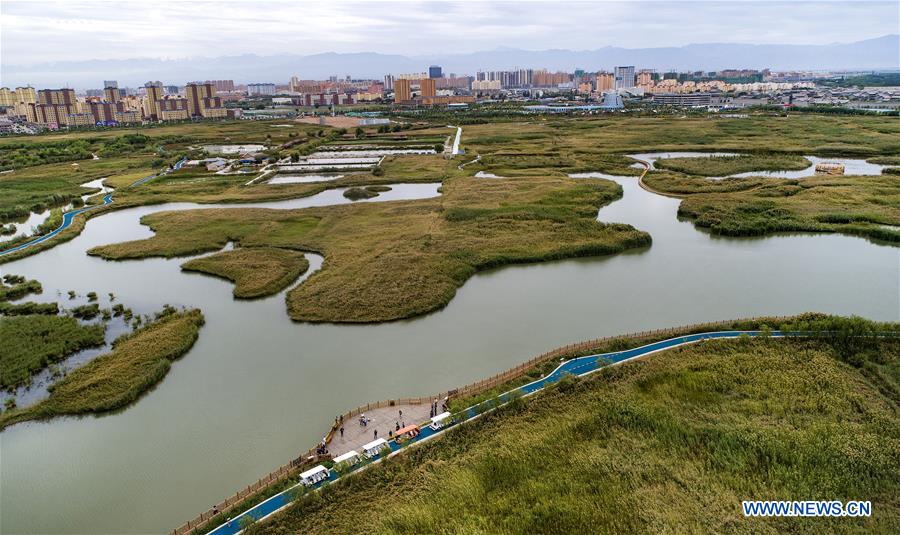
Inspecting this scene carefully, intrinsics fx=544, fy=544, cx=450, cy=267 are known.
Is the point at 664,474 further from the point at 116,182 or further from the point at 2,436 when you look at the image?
the point at 116,182

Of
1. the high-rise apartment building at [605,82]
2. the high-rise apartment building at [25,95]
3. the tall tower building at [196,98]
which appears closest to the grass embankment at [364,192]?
the tall tower building at [196,98]

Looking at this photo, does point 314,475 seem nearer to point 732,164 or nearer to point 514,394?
point 514,394

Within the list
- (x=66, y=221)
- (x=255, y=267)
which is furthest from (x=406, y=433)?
(x=66, y=221)

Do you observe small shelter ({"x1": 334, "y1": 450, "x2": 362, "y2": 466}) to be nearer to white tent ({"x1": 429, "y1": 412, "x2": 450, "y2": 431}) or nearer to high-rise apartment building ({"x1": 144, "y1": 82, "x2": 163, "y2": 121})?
white tent ({"x1": 429, "y1": 412, "x2": 450, "y2": 431})

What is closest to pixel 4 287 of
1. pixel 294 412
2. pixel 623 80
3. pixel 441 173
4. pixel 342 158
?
pixel 294 412

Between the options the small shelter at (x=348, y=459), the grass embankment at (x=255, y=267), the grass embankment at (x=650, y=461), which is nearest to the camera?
the grass embankment at (x=650, y=461)

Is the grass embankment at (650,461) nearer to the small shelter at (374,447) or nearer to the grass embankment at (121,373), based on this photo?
the small shelter at (374,447)
